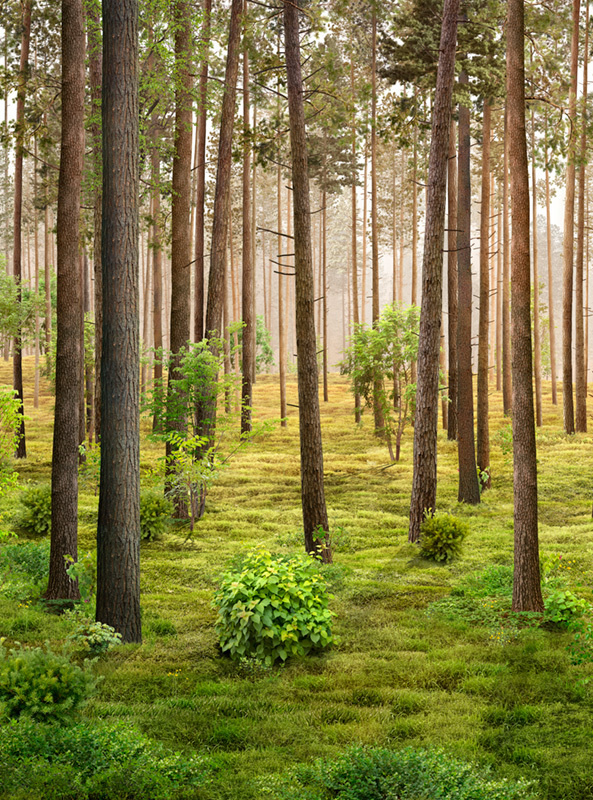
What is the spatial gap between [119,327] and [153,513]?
18.6 feet

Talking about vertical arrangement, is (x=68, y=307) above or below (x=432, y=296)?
below

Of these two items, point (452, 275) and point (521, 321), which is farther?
point (452, 275)

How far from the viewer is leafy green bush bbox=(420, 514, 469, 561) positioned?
33.4 feet

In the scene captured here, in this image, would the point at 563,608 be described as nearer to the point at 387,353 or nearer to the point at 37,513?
the point at 37,513

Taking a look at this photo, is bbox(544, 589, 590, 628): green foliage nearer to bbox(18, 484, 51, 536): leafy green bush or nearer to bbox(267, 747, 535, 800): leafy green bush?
bbox(267, 747, 535, 800): leafy green bush

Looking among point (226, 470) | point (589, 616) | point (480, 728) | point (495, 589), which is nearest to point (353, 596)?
point (495, 589)

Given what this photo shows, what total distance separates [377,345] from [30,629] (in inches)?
509

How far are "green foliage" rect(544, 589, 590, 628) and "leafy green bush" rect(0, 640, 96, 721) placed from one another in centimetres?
491

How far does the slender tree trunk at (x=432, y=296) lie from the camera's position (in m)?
10.4

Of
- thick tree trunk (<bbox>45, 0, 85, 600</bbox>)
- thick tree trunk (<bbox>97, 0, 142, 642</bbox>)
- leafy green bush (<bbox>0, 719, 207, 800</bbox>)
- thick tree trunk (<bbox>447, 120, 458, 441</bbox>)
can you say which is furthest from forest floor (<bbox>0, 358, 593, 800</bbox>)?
thick tree trunk (<bbox>447, 120, 458, 441</bbox>)

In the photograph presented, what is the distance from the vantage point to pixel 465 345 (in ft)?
44.0

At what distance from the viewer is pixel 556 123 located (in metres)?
9.55

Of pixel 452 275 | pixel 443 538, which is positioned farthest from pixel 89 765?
pixel 452 275

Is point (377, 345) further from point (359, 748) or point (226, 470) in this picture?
point (359, 748)
